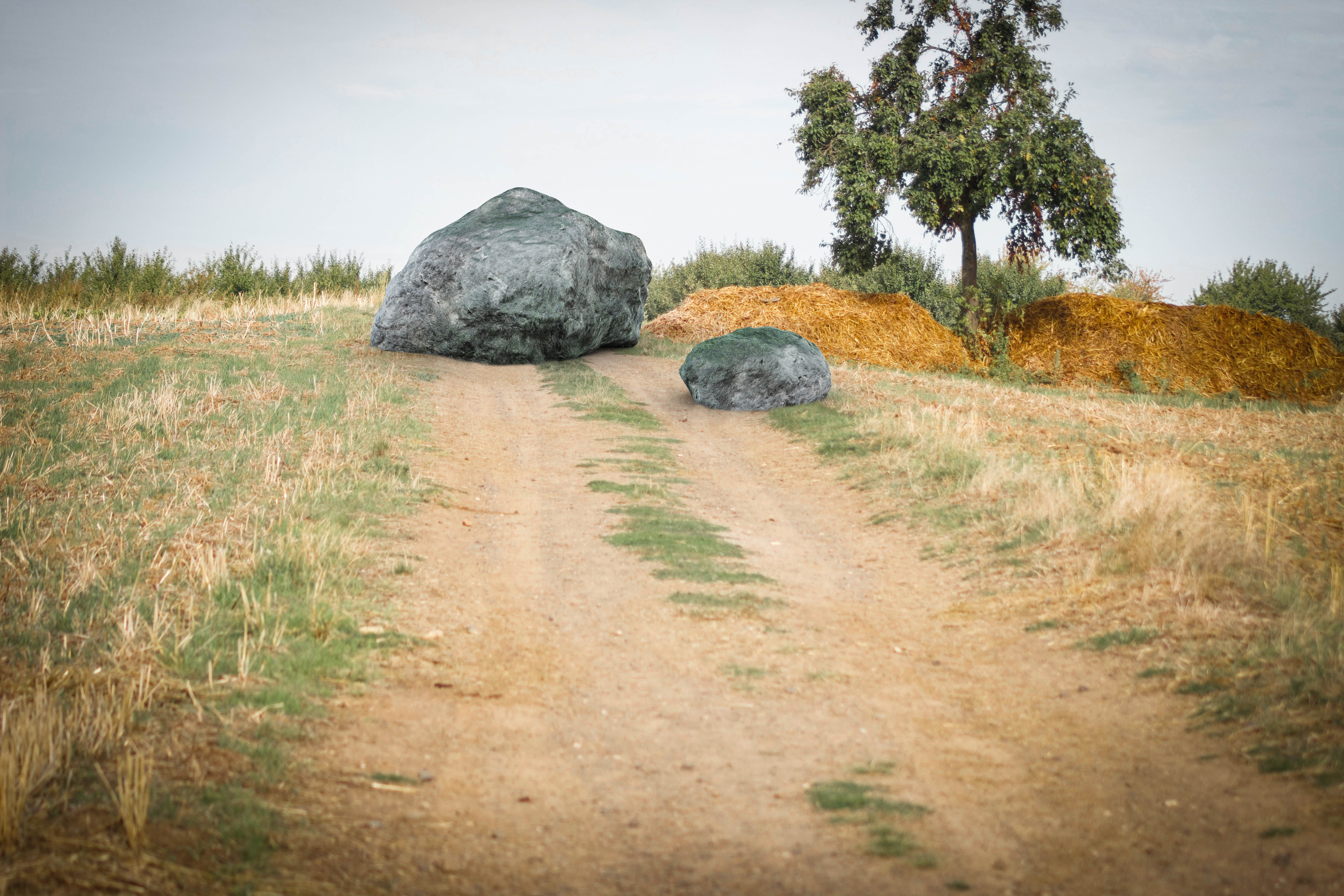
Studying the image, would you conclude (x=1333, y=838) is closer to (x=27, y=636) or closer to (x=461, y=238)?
(x=27, y=636)

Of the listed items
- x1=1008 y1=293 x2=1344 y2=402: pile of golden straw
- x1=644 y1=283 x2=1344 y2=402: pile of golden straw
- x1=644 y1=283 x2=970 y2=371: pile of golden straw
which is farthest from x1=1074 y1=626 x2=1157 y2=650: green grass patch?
x1=1008 y1=293 x2=1344 y2=402: pile of golden straw

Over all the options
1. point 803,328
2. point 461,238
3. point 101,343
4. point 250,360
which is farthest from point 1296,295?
point 101,343

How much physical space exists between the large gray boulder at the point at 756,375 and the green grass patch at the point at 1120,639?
32.1ft

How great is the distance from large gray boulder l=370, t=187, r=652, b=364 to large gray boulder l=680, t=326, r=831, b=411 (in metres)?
4.52

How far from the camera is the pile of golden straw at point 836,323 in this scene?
2478 centimetres

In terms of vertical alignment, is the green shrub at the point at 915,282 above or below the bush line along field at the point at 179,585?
above

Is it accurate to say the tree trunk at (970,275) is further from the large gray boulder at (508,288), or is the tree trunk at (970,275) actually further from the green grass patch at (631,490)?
the green grass patch at (631,490)

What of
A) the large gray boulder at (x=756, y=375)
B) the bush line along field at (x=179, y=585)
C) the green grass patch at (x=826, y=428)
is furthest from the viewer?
the large gray boulder at (x=756, y=375)

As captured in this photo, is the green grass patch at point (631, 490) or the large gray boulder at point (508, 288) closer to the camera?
the green grass patch at point (631, 490)

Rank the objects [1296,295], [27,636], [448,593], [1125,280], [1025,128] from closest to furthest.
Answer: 1. [27,636]
2. [448,593]
3. [1025,128]
4. [1296,295]
5. [1125,280]

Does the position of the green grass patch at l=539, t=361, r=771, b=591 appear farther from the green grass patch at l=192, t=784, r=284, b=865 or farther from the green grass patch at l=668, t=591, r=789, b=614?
the green grass patch at l=192, t=784, r=284, b=865

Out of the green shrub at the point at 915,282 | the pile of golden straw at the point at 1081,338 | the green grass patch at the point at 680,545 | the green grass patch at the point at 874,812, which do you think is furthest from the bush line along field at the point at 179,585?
the green shrub at the point at 915,282

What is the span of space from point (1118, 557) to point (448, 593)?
5816mm

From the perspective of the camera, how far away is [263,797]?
457cm
